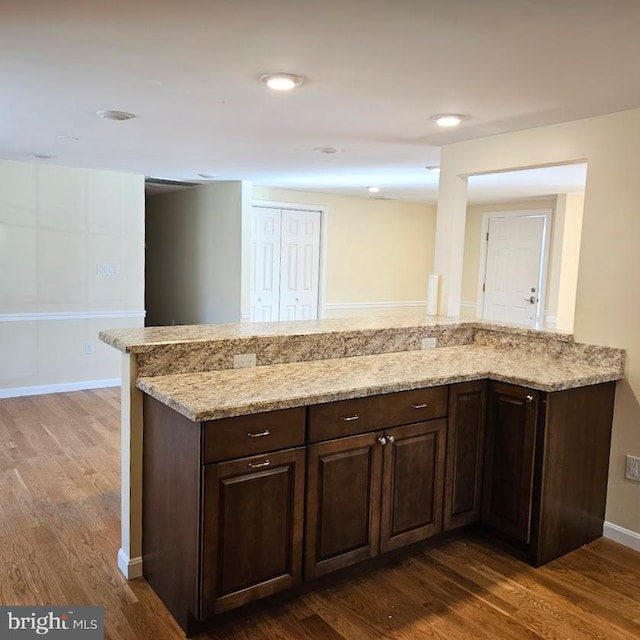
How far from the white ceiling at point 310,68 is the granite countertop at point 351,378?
1258 mm

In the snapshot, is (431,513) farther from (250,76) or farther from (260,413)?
(250,76)

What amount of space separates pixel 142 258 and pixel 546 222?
15.1 ft

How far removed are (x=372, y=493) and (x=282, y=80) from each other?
70.1 inches

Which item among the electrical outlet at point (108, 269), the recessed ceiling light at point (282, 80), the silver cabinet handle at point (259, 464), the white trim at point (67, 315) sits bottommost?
the silver cabinet handle at point (259, 464)

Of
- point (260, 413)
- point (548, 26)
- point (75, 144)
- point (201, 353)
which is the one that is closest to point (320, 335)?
point (201, 353)

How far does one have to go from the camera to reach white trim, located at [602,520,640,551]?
9.43 ft

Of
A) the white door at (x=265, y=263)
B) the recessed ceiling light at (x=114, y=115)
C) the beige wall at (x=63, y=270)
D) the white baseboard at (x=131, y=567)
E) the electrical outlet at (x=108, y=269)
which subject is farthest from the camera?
the white door at (x=265, y=263)

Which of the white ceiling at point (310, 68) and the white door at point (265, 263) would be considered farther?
the white door at point (265, 263)

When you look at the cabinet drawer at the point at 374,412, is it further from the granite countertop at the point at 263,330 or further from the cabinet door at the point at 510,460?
the granite countertop at the point at 263,330

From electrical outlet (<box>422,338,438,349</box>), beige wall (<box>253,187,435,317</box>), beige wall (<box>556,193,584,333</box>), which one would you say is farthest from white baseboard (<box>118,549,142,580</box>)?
→ beige wall (<box>556,193,584,333</box>)

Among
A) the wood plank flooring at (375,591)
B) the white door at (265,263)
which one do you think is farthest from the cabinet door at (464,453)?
the white door at (265,263)

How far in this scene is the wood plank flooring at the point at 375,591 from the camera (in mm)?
2188

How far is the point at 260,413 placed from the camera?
209 cm

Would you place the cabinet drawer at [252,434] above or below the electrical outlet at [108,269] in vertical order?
below
